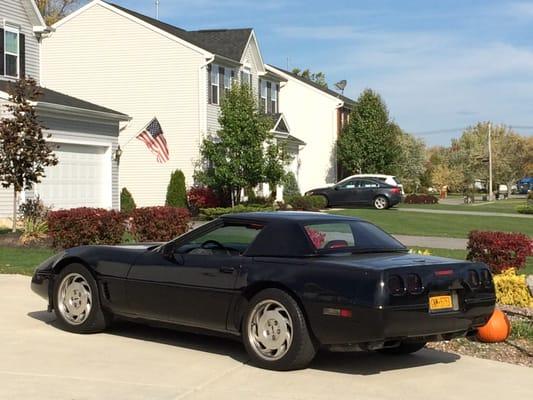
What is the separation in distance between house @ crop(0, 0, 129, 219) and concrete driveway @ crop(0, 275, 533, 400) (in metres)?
15.1

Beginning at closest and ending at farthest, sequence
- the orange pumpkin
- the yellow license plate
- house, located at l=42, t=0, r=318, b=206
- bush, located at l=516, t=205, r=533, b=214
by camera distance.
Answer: the yellow license plate < the orange pumpkin < house, located at l=42, t=0, r=318, b=206 < bush, located at l=516, t=205, r=533, b=214

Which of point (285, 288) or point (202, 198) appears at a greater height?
point (202, 198)

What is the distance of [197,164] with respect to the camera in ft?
100

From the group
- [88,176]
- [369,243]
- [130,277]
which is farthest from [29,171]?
[369,243]

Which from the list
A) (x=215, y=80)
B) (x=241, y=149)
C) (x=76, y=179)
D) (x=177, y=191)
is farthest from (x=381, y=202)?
(x=76, y=179)

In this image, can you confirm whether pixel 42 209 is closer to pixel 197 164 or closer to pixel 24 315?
pixel 197 164

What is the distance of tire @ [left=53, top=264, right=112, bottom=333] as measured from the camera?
7.70m

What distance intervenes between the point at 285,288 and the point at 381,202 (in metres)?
30.1

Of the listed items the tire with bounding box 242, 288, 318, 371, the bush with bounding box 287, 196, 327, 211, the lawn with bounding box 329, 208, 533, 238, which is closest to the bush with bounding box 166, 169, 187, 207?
the bush with bounding box 287, 196, 327, 211

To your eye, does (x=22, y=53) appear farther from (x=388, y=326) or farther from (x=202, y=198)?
(x=388, y=326)

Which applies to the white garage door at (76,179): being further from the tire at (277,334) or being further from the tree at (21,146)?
the tire at (277,334)

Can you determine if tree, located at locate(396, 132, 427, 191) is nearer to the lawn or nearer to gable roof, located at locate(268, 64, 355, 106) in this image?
gable roof, located at locate(268, 64, 355, 106)

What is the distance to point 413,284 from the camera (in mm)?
6113

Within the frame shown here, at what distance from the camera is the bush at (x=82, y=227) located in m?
15.0
